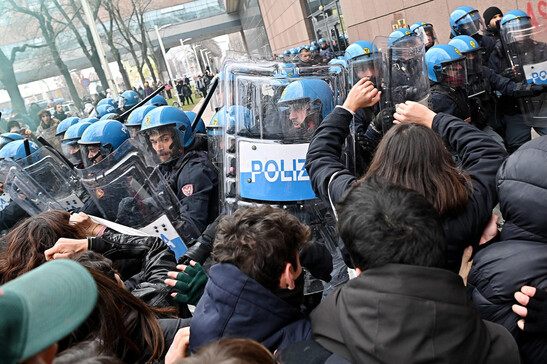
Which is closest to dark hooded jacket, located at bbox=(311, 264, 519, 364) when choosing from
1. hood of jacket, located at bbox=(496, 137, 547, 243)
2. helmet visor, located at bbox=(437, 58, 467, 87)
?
hood of jacket, located at bbox=(496, 137, 547, 243)

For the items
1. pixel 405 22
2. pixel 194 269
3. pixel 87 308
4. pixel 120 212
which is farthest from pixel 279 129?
pixel 405 22

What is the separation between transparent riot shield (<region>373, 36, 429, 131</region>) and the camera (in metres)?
2.98

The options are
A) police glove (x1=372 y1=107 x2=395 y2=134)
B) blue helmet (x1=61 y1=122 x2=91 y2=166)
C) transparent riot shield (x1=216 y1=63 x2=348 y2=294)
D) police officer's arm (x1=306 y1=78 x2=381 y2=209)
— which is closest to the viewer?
police officer's arm (x1=306 y1=78 x2=381 y2=209)

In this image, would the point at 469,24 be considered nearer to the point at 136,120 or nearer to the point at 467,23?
the point at 467,23

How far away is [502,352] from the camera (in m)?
1.32

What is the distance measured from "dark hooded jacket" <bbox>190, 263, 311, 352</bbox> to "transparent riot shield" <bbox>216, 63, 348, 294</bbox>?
3.25 feet

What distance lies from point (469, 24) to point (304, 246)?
5.95m

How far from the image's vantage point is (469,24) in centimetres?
670

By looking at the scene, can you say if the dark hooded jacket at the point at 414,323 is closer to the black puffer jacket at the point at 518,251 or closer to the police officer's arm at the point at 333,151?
the black puffer jacket at the point at 518,251

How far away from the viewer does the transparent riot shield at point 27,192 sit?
4.41 m

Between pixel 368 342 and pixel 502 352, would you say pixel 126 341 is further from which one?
pixel 502 352

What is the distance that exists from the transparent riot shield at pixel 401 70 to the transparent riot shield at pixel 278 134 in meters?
0.42

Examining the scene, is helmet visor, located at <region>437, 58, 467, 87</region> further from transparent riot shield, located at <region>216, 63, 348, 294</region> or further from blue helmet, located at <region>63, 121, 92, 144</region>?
blue helmet, located at <region>63, 121, 92, 144</region>

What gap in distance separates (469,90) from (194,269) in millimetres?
3464
